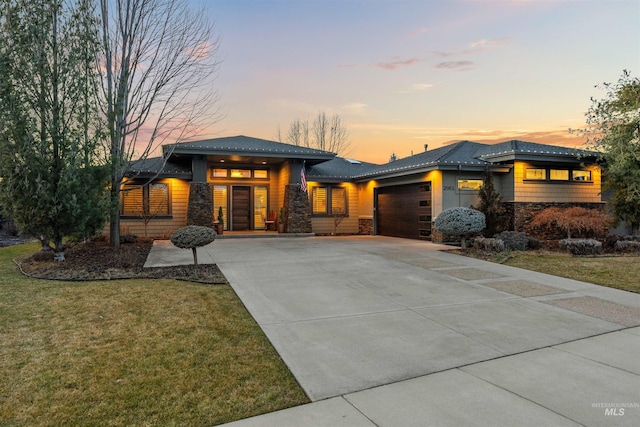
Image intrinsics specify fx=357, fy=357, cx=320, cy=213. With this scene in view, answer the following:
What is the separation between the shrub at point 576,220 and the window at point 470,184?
226cm

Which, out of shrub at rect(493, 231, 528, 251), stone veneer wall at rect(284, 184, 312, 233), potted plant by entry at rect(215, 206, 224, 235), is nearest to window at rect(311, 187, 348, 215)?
stone veneer wall at rect(284, 184, 312, 233)

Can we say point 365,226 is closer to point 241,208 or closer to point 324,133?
point 241,208

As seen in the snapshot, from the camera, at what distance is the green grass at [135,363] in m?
2.59

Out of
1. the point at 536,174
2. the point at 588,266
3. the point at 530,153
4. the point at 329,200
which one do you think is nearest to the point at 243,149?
the point at 329,200

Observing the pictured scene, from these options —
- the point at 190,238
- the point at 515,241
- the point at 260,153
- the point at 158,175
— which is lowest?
the point at 515,241

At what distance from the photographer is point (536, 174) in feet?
44.1

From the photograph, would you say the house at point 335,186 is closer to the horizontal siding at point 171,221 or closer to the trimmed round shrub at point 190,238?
the horizontal siding at point 171,221

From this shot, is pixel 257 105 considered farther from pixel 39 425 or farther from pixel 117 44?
pixel 39 425

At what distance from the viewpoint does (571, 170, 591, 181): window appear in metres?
14.0

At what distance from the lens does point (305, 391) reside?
2887 millimetres

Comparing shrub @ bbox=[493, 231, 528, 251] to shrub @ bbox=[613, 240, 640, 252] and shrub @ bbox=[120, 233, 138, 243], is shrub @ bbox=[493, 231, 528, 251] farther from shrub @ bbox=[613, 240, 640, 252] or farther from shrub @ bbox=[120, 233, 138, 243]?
shrub @ bbox=[120, 233, 138, 243]

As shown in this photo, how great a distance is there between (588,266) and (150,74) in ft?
43.8

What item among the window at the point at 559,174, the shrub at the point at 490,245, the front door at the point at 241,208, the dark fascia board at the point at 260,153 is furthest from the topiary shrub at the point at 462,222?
the front door at the point at 241,208

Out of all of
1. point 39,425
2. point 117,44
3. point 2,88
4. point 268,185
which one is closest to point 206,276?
point 39,425
